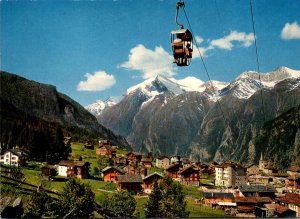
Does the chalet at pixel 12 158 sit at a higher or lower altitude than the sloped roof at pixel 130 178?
higher

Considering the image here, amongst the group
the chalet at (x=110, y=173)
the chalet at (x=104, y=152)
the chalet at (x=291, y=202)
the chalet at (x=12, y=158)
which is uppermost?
the chalet at (x=104, y=152)

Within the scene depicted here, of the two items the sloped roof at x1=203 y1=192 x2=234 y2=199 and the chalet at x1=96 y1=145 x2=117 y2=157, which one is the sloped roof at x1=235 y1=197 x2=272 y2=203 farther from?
the chalet at x1=96 y1=145 x2=117 y2=157

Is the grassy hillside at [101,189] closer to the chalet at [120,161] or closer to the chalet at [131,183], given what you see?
the chalet at [131,183]

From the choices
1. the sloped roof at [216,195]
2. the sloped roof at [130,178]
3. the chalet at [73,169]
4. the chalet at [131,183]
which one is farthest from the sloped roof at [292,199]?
the chalet at [73,169]

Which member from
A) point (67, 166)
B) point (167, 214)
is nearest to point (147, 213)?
point (167, 214)

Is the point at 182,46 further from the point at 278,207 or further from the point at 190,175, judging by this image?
the point at 190,175

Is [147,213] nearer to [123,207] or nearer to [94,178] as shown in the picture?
[123,207]
